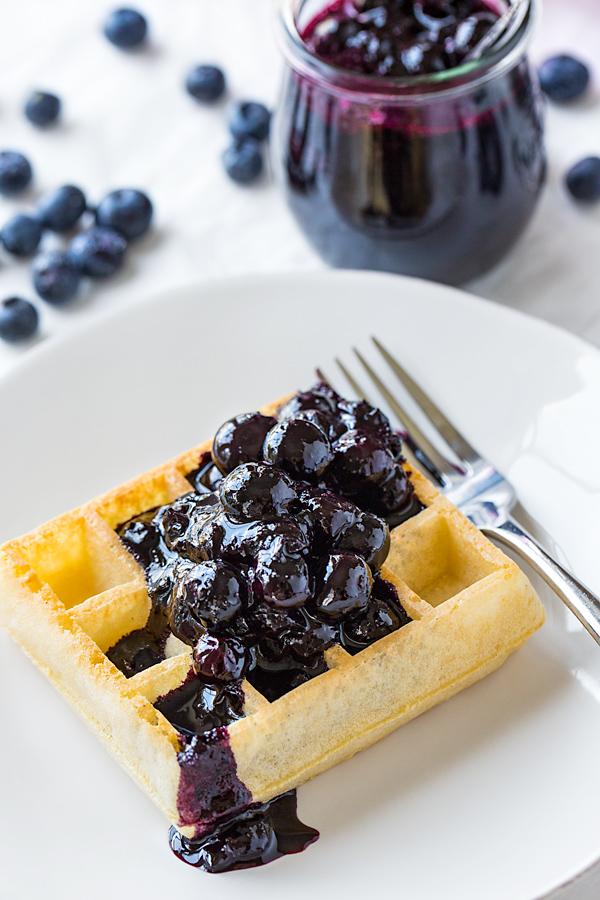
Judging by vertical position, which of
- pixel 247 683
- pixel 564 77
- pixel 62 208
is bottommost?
pixel 247 683

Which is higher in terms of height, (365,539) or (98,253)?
(365,539)

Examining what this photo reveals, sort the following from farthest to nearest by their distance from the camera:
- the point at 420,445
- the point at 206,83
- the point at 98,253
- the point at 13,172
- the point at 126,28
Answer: the point at 126,28 → the point at 206,83 → the point at 13,172 → the point at 98,253 → the point at 420,445

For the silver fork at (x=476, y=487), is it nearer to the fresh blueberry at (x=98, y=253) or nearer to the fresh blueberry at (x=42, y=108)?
the fresh blueberry at (x=98, y=253)

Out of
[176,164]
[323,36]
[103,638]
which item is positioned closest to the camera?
[103,638]

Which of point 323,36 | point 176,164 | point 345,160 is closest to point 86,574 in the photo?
point 345,160

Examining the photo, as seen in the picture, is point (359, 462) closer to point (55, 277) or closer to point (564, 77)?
point (55, 277)

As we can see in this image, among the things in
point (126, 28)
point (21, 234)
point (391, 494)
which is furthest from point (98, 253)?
point (391, 494)

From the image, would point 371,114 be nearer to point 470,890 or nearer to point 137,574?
point 137,574
